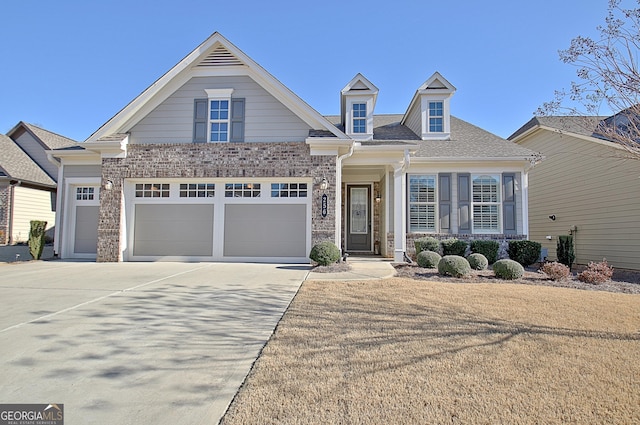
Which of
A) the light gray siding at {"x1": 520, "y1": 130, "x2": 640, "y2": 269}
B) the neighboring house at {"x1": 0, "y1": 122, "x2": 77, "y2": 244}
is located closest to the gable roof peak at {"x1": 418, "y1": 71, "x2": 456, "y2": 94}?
the light gray siding at {"x1": 520, "y1": 130, "x2": 640, "y2": 269}

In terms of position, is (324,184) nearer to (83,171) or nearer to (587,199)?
(83,171)

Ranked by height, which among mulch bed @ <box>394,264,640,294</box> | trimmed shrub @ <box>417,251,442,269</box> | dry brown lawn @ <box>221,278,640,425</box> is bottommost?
dry brown lawn @ <box>221,278,640,425</box>

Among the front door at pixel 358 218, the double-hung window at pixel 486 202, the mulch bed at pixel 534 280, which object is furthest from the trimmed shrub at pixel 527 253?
the front door at pixel 358 218

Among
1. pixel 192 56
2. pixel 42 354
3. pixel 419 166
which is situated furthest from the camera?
pixel 419 166

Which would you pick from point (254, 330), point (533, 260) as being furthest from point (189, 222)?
point (533, 260)

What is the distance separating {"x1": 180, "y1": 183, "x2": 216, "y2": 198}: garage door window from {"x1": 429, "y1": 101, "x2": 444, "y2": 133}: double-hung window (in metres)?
8.50

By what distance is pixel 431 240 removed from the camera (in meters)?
11.4

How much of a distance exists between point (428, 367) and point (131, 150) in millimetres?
11048

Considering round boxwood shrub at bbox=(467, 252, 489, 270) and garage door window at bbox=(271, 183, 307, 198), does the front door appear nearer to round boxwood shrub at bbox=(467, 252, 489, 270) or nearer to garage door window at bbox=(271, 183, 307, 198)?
garage door window at bbox=(271, 183, 307, 198)

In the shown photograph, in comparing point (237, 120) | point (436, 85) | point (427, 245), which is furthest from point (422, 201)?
point (237, 120)

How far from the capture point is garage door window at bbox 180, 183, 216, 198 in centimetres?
1120

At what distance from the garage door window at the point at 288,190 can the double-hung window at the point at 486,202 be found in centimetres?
612

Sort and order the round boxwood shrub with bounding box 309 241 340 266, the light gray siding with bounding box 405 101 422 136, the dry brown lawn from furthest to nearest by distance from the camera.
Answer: the light gray siding with bounding box 405 101 422 136 → the round boxwood shrub with bounding box 309 241 340 266 → the dry brown lawn

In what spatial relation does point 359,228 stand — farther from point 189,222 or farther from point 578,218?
point 578,218
